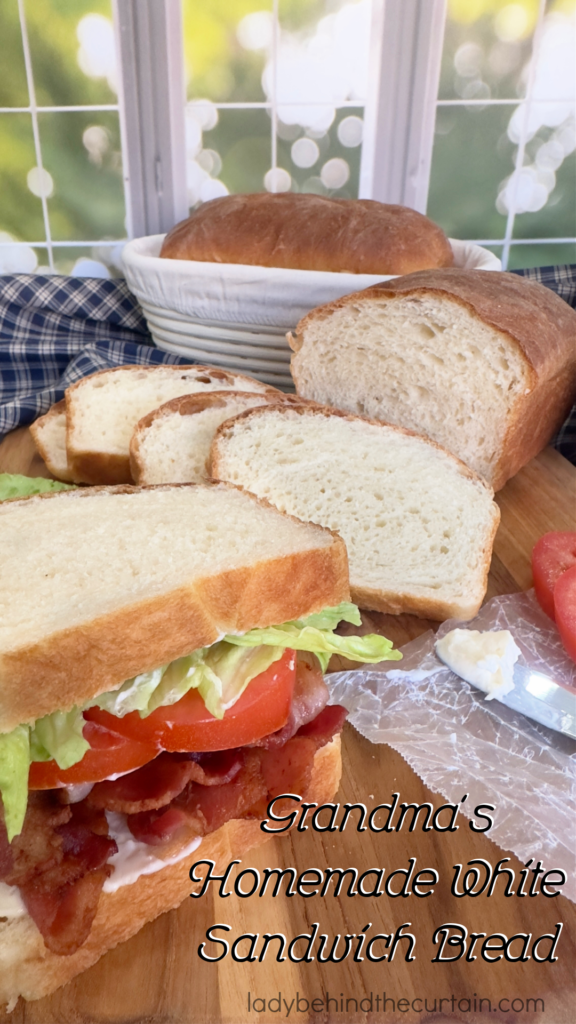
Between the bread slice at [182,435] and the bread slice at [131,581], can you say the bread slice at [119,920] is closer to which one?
the bread slice at [131,581]

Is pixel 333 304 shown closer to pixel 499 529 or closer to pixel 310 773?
pixel 499 529

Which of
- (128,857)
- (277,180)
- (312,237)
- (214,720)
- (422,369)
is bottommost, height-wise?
(128,857)

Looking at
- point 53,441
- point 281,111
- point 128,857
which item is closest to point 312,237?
point 281,111

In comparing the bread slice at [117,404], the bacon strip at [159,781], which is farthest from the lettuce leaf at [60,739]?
the bread slice at [117,404]

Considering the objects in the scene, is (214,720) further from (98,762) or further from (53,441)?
(53,441)

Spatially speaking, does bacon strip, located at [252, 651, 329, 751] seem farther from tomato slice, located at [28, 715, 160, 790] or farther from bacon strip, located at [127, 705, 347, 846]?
tomato slice, located at [28, 715, 160, 790]

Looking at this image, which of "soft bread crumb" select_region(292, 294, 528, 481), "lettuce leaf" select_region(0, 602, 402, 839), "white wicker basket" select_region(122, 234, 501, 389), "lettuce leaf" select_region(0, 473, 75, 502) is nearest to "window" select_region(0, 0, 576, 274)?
"white wicker basket" select_region(122, 234, 501, 389)
